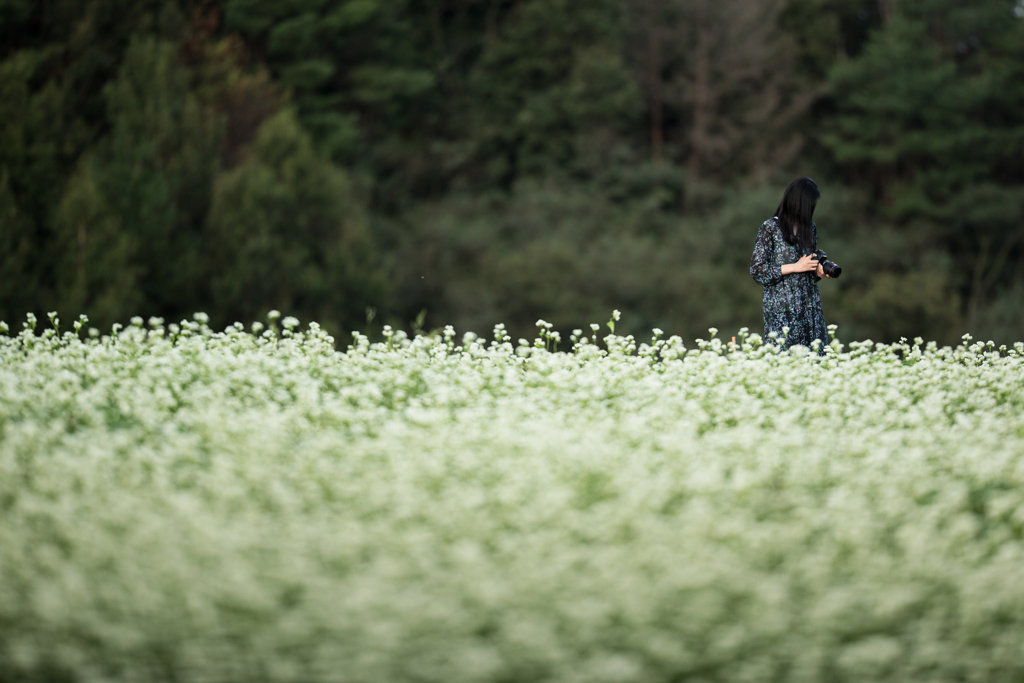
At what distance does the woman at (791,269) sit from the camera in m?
7.01

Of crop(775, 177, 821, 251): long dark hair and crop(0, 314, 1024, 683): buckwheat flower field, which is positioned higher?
crop(775, 177, 821, 251): long dark hair

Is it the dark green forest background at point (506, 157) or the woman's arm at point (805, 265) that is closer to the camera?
the woman's arm at point (805, 265)

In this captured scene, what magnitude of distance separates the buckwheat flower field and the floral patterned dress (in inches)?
50.2

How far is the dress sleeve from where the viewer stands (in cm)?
720

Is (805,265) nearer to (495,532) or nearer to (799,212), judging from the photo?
(799,212)

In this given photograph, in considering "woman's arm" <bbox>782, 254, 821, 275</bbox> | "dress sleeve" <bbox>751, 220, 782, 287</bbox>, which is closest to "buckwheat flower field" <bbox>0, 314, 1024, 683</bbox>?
"woman's arm" <bbox>782, 254, 821, 275</bbox>

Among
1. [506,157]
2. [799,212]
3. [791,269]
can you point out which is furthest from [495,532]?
[506,157]

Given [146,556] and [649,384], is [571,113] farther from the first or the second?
[146,556]

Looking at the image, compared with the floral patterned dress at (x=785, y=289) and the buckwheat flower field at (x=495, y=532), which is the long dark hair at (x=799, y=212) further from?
the buckwheat flower field at (x=495, y=532)

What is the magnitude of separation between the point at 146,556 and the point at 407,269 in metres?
18.8

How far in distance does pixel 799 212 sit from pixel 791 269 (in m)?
0.40

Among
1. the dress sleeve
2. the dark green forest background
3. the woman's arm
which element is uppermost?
the dark green forest background

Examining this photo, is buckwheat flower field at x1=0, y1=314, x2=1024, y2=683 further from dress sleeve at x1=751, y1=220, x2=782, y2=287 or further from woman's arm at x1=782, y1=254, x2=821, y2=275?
dress sleeve at x1=751, y1=220, x2=782, y2=287

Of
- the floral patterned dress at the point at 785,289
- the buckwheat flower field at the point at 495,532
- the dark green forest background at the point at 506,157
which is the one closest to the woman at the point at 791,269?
the floral patterned dress at the point at 785,289
